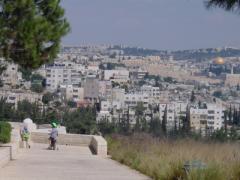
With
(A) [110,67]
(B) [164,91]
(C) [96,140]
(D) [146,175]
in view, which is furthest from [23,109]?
(A) [110,67]

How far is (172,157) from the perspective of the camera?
17.3 metres

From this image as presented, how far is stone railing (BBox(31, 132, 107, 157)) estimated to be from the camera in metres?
24.8

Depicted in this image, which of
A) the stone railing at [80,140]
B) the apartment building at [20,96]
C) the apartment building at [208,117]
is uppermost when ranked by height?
the apartment building at [20,96]

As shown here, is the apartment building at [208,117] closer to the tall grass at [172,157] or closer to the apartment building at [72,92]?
the apartment building at [72,92]

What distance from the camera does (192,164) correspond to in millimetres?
13578

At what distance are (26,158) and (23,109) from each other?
36035 mm

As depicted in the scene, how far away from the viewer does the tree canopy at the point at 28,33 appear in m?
18.8

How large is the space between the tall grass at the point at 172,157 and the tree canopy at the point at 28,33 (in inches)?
144

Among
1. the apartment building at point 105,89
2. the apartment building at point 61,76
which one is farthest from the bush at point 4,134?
the apartment building at point 61,76

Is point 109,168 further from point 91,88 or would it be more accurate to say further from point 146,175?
point 91,88

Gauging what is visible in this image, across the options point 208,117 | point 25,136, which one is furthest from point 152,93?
point 25,136

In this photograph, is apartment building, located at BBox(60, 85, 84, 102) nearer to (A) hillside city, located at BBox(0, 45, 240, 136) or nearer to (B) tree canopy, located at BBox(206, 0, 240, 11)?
(A) hillside city, located at BBox(0, 45, 240, 136)

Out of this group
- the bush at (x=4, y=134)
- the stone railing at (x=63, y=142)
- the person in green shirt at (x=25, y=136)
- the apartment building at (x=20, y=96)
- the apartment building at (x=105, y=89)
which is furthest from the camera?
the apartment building at (x=105, y=89)

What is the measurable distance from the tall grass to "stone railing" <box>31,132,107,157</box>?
0.36 metres
